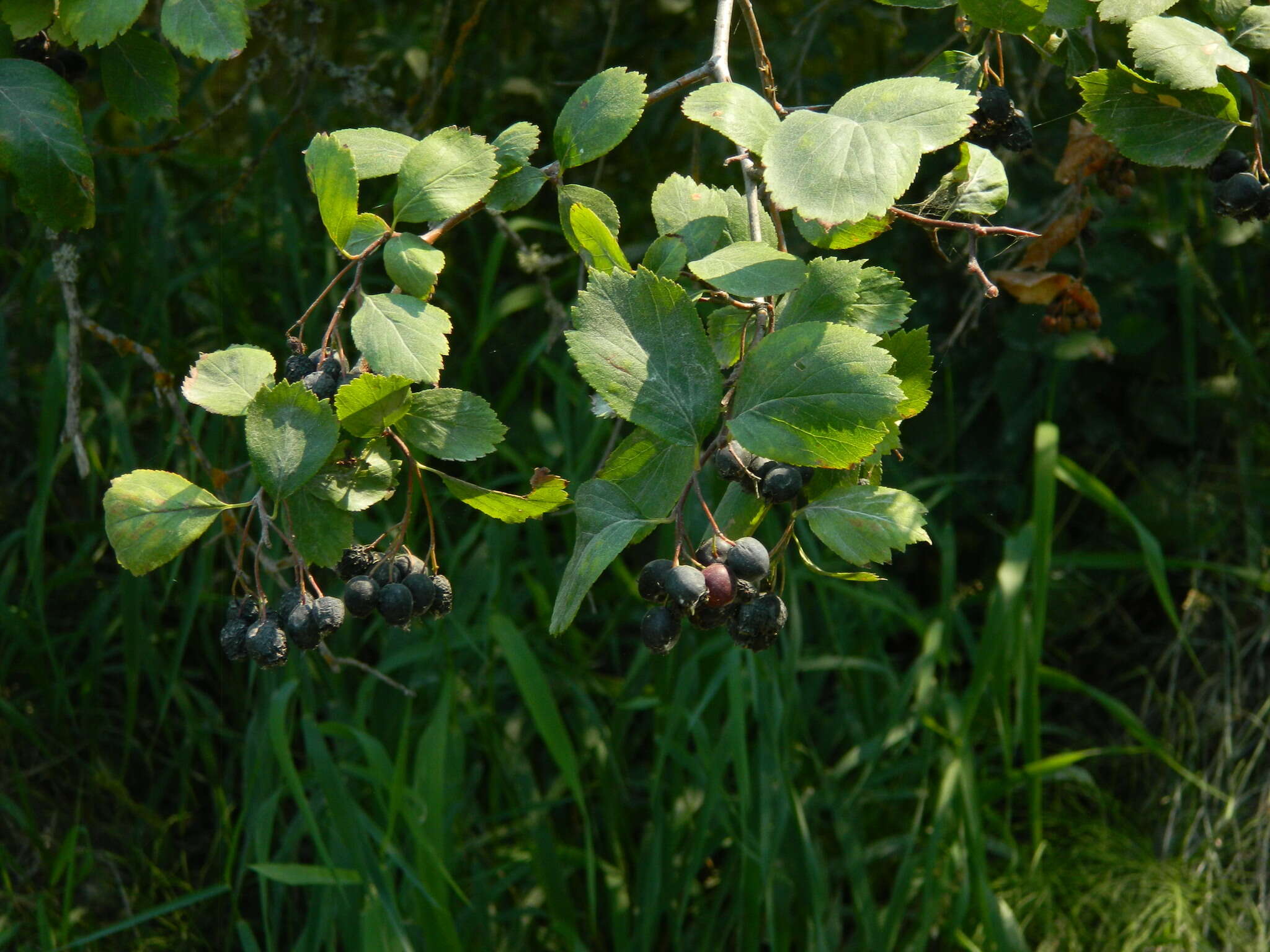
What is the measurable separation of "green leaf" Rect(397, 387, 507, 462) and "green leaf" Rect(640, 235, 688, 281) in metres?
0.11

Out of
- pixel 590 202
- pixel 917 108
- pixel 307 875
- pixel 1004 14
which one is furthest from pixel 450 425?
pixel 307 875

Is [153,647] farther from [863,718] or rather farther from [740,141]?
[740,141]

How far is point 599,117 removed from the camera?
65 cm

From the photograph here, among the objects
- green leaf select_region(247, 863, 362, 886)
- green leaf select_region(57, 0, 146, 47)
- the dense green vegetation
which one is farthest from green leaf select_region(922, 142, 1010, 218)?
green leaf select_region(247, 863, 362, 886)

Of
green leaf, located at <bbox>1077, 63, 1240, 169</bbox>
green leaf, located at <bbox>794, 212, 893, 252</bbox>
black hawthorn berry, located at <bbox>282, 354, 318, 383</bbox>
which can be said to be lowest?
black hawthorn berry, located at <bbox>282, 354, 318, 383</bbox>

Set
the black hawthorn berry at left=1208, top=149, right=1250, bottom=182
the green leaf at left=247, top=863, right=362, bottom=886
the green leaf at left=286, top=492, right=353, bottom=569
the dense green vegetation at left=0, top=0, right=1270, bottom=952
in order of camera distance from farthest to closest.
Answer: the dense green vegetation at left=0, top=0, right=1270, bottom=952 < the green leaf at left=247, top=863, right=362, bottom=886 < the black hawthorn berry at left=1208, top=149, right=1250, bottom=182 < the green leaf at left=286, top=492, right=353, bottom=569

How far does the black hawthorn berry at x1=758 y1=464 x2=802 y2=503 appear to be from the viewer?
545 millimetres

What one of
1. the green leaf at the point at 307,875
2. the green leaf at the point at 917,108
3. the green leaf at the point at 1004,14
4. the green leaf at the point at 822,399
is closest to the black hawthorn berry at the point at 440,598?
the green leaf at the point at 822,399

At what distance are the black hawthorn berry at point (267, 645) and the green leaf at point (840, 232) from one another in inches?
14.1

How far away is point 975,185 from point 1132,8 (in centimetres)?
14

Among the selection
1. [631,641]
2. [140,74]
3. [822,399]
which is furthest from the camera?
[631,641]

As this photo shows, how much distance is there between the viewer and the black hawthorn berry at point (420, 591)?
2.15 feet

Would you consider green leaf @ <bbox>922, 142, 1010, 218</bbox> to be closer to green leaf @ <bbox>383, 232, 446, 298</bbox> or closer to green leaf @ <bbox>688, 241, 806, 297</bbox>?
green leaf @ <bbox>688, 241, 806, 297</bbox>

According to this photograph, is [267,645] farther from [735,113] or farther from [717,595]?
[735,113]
